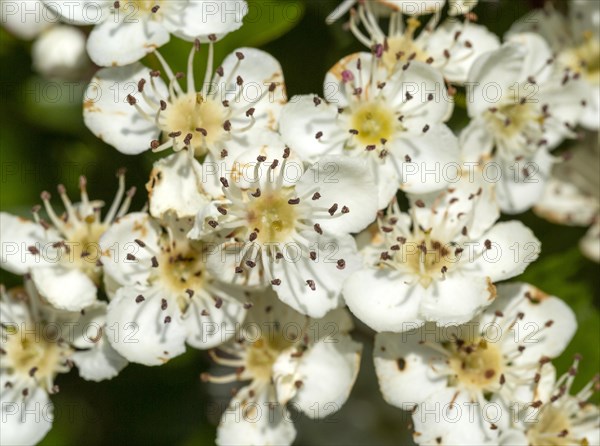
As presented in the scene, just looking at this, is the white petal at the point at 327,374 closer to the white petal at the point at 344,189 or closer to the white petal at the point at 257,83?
the white petal at the point at 344,189

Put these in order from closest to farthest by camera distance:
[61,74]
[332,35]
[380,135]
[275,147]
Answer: [275,147], [380,135], [332,35], [61,74]

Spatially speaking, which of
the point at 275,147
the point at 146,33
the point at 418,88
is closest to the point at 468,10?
the point at 418,88

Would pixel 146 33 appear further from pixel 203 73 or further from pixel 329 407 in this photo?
pixel 329 407

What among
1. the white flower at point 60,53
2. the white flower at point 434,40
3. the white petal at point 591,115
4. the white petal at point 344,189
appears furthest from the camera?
the white flower at point 60,53

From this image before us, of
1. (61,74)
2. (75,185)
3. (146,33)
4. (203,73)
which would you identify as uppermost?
(146,33)

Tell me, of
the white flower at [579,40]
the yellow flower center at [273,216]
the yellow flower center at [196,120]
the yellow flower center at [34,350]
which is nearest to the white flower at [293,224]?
the yellow flower center at [273,216]

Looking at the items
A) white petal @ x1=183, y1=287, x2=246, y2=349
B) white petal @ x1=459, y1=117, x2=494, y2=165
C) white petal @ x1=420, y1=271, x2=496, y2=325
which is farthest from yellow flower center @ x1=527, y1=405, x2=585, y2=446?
white petal @ x1=183, y1=287, x2=246, y2=349

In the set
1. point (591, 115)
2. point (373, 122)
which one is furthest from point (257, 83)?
point (591, 115)

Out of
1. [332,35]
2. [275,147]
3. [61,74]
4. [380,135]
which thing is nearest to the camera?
[275,147]
